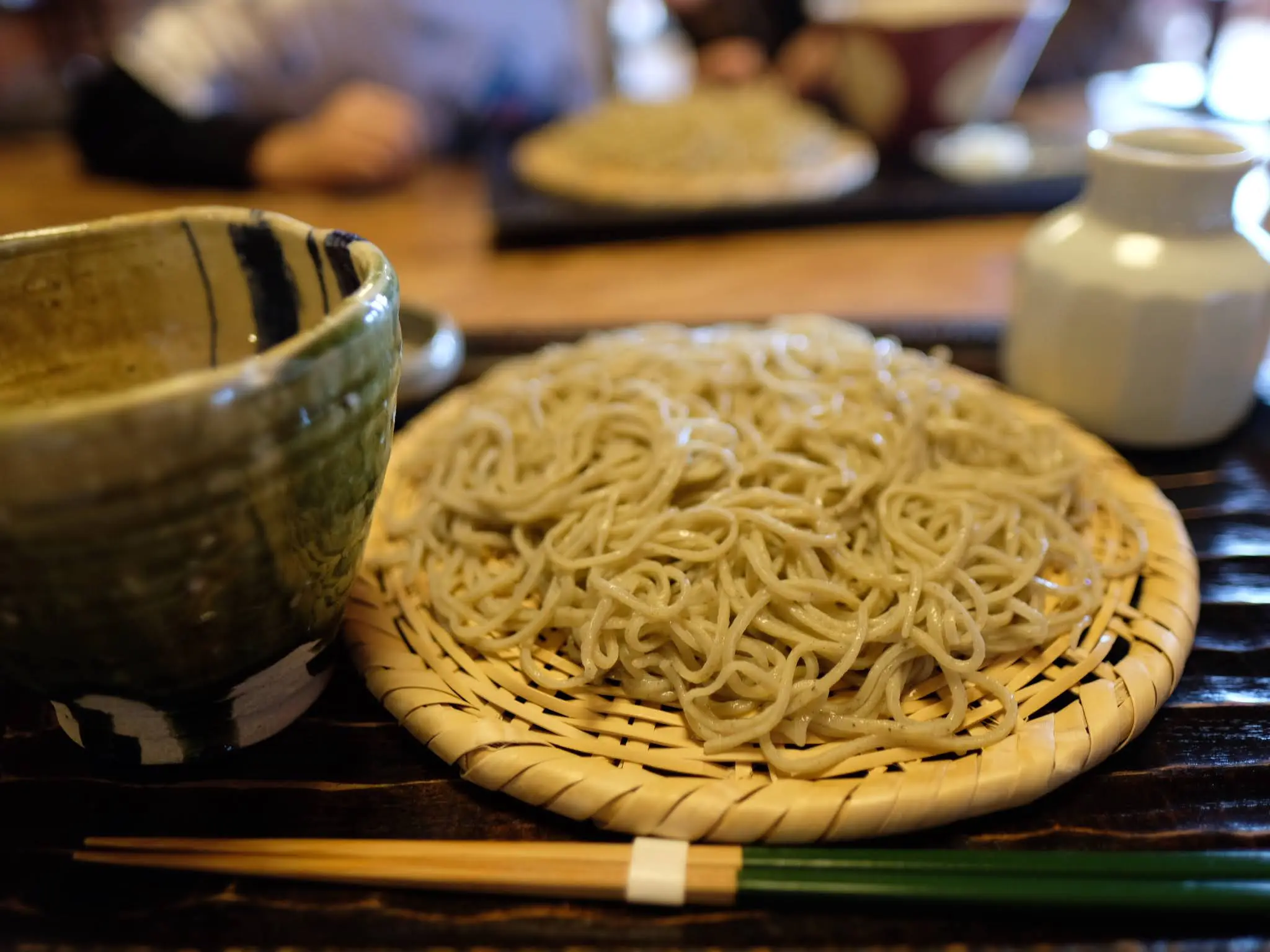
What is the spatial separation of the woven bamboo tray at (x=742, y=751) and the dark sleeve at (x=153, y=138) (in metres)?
2.16

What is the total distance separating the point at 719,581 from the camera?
33.1 inches

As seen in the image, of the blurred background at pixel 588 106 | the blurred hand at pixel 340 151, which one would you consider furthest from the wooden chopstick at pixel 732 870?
the blurred hand at pixel 340 151

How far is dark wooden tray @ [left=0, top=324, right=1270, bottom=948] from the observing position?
2.02 ft

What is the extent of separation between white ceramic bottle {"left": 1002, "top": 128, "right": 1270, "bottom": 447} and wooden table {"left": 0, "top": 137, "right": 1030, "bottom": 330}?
0.48 m

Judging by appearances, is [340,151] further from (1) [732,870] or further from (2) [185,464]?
(1) [732,870]

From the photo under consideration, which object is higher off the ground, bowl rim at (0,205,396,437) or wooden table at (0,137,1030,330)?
bowl rim at (0,205,396,437)

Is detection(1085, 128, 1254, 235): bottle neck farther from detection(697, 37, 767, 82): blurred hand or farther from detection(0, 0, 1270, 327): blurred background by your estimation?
detection(697, 37, 767, 82): blurred hand

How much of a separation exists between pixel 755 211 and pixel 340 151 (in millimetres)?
1205

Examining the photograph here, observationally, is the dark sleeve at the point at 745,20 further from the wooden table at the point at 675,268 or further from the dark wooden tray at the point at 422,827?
the dark wooden tray at the point at 422,827

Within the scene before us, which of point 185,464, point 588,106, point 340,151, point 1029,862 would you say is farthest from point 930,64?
point 185,464

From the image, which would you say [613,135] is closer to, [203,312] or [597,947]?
[203,312]

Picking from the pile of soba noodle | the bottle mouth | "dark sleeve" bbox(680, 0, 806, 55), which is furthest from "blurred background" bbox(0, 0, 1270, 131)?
the pile of soba noodle

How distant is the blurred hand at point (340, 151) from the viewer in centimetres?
250

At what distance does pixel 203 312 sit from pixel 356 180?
1829 millimetres
